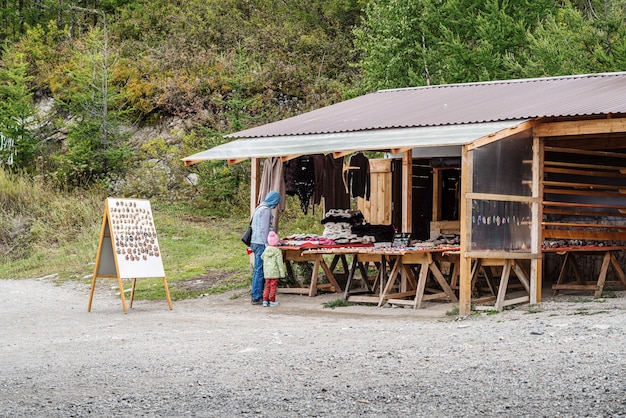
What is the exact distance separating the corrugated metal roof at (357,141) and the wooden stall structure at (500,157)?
2 centimetres

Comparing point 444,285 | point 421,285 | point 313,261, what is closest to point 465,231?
point 421,285

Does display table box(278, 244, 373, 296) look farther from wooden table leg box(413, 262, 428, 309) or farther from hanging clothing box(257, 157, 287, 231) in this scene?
wooden table leg box(413, 262, 428, 309)

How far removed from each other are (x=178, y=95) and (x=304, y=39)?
5.58 meters

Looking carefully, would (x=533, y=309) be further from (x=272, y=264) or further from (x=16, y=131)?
(x=16, y=131)

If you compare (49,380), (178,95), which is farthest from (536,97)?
(178,95)

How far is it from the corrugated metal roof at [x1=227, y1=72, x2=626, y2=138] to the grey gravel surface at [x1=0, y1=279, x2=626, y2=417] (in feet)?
8.16

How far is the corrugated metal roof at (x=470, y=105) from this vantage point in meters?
12.6

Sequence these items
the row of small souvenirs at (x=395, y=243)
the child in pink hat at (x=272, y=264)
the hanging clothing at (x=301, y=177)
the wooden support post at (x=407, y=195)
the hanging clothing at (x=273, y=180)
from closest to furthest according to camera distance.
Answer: the row of small souvenirs at (x=395, y=243) < the child in pink hat at (x=272, y=264) < the wooden support post at (x=407, y=195) < the hanging clothing at (x=273, y=180) < the hanging clothing at (x=301, y=177)

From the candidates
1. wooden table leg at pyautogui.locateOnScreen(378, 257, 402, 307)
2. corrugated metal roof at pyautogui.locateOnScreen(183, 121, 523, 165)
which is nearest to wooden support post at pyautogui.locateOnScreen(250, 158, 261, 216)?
corrugated metal roof at pyautogui.locateOnScreen(183, 121, 523, 165)

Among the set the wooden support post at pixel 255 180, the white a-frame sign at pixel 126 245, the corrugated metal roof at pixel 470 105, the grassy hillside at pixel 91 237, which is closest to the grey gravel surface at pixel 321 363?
the white a-frame sign at pixel 126 245

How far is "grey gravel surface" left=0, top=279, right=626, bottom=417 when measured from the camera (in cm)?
642

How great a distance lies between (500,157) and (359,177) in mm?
4860

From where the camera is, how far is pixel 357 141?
13.1m

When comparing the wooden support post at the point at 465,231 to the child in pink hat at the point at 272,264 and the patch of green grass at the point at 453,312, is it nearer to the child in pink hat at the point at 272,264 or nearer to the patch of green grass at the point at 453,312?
the patch of green grass at the point at 453,312
